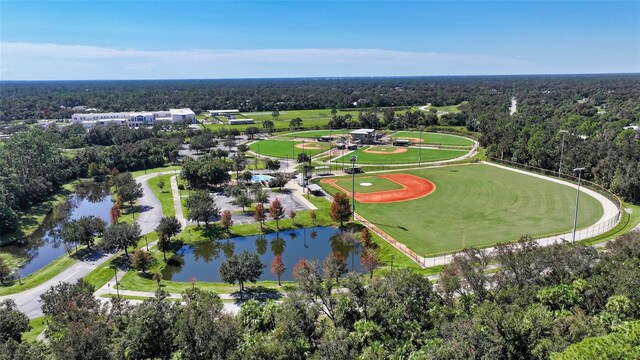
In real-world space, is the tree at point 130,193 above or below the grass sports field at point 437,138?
above

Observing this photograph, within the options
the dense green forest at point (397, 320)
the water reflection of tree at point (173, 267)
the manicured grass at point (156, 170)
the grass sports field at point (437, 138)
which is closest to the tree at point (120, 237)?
the water reflection of tree at point (173, 267)

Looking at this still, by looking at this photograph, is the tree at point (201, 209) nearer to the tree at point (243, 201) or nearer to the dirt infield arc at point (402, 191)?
the tree at point (243, 201)

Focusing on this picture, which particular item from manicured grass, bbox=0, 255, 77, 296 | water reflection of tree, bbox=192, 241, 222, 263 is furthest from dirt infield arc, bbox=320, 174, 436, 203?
manicured grass, bbox=0, 255, 77, 296

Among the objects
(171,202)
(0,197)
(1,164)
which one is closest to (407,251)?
(171,202)

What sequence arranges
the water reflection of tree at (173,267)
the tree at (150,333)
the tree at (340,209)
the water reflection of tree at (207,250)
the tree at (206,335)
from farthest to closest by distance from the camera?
the tree at (340,209) < the water reflection of tree at (207,250) < the water reflection of tree at (173,267) < the tree at (150,333) < the tree at (206,335)

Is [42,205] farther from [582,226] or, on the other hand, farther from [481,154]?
[481,154]
